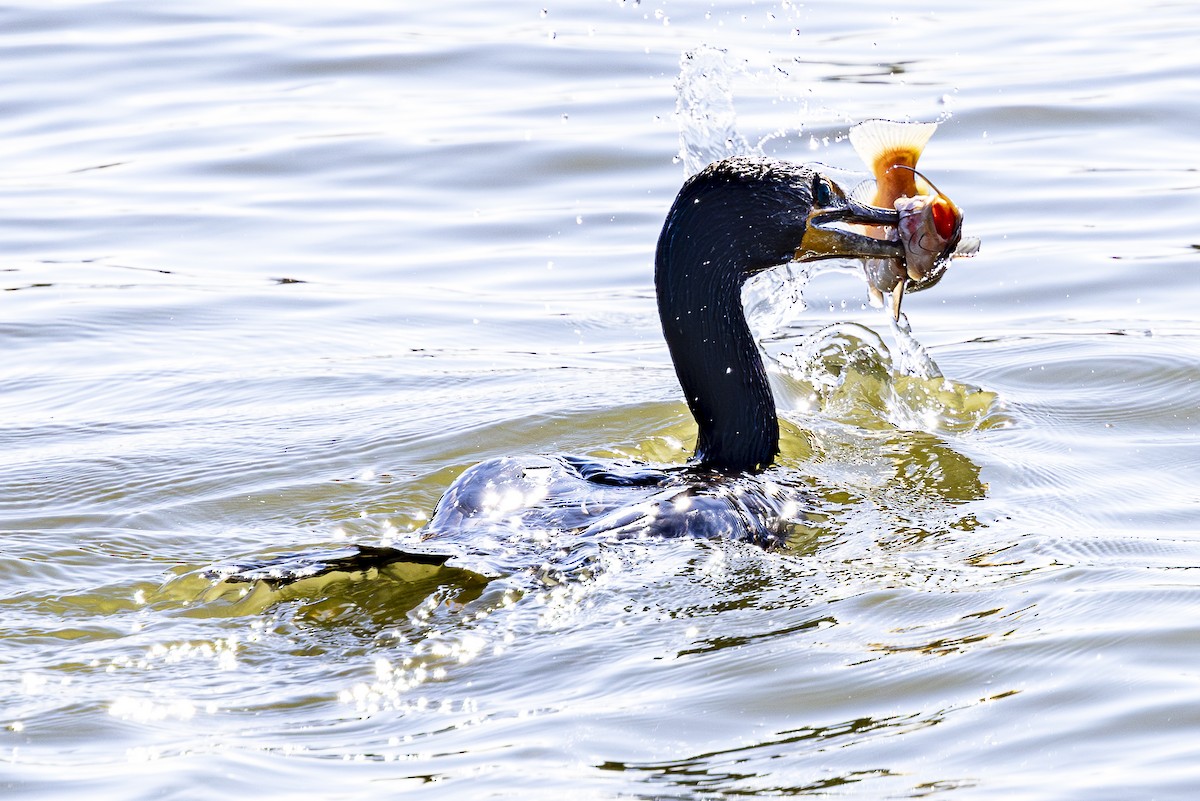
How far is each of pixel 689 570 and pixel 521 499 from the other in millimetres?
596

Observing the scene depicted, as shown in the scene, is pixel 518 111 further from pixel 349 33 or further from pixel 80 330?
pixel 80 330

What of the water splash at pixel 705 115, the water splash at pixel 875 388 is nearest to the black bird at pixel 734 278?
the water splash at pixel 875 388

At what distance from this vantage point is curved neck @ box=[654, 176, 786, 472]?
6.20 metres

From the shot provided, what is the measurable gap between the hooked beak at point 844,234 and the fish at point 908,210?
44 millimetres

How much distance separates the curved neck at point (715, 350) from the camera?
6199 mm

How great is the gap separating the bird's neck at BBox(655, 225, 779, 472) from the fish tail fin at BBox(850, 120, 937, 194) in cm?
62

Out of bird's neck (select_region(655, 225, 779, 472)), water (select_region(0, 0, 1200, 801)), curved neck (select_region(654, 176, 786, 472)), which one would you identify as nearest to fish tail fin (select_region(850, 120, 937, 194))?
curved neck (select_region(654, 176, 786, 472))

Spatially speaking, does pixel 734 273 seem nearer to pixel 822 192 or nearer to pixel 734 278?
pixel 734 278

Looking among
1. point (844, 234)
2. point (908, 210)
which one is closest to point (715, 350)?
point (844, 234)

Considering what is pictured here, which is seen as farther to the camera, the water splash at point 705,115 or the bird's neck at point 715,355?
the water splash at point 705,115

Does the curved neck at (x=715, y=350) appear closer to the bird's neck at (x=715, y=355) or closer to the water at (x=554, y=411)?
the bird's neck at (x=715, y=355)

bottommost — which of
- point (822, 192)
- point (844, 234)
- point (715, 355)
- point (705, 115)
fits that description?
point (715, 355)

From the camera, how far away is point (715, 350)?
624 cm

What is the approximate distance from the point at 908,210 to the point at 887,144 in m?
0.28
